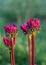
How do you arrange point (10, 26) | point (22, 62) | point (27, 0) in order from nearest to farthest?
1. point (10, 26)
2. point (22, 62)
3. point (27, 0)

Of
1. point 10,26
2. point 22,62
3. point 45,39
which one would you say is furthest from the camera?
point 45,39

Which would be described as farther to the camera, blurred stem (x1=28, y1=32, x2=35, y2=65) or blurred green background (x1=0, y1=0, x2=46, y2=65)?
blurred green background (x1=0, y1=0, x2=46, y2=65)

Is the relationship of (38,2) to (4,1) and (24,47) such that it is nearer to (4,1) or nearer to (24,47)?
(4,1)

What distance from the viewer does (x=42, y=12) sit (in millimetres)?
2084

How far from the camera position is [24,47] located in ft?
6.07

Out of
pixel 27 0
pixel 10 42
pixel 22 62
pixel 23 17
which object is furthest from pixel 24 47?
pixel 10 42

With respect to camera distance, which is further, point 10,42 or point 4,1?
point 4,1

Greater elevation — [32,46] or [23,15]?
[23,15]

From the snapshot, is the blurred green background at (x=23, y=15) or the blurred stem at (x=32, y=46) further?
the blurred green background at (x=23, y=15)

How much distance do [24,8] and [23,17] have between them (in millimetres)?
78

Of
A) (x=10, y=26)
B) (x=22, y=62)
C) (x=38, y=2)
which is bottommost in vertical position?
(x=22, y=62)

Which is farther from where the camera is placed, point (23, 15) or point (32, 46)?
point (23, 15)

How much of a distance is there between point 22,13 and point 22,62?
1.56 ft

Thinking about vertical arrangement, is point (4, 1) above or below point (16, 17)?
above
